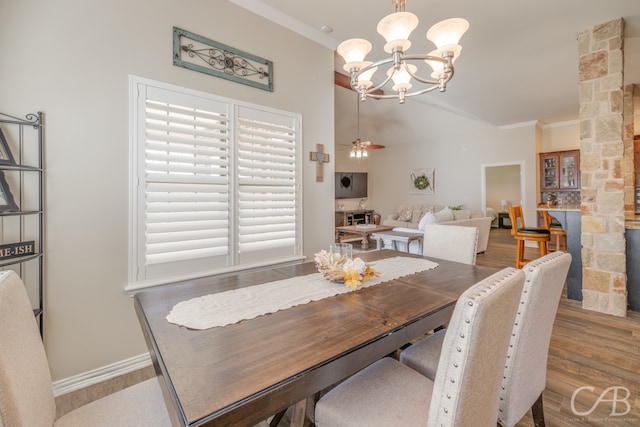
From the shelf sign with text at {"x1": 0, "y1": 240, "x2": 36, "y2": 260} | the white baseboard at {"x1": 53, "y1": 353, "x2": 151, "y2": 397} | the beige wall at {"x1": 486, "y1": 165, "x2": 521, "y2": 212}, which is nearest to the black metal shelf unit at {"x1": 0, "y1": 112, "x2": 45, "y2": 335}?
the shelf sign with text at {"x1": 0, "y1": 240, "x2": 36, "y2": 260}

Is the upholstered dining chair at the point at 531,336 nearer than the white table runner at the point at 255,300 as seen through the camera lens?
Yes

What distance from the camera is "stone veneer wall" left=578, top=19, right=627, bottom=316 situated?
9.07ft

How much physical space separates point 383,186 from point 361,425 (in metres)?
8.72

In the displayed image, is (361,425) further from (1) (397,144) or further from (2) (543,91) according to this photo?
(1) (397,144)

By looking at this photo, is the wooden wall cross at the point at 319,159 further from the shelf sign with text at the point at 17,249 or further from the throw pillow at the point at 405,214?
the throw pillow at the point at 405,214

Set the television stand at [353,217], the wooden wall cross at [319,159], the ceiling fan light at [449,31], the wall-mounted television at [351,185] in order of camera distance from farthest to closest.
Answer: the wall-mounted television at [351,185], the television stand at [353,217], the wooden wall cross at [319,159], the ceiling fan light at [449,31]

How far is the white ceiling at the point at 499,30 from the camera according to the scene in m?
2.52

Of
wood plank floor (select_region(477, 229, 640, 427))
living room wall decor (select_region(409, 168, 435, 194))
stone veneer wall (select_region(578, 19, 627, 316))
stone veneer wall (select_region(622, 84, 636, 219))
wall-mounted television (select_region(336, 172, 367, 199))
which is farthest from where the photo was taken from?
wall-mounted television (select_region(336, 172, 367, 199))

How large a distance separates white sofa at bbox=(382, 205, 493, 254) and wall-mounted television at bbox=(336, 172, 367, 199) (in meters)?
1.68

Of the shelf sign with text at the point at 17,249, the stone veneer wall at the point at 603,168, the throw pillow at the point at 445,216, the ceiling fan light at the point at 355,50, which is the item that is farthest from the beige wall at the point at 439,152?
the shelf sign with text at the point at 17,249

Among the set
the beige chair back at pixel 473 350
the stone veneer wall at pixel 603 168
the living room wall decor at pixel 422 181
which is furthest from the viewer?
the living room wall decor at pixel 422 181

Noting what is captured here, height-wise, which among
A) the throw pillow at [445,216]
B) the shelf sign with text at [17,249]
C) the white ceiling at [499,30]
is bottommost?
the shelf sign with text at [17,249]

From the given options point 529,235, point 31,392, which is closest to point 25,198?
point 31,392

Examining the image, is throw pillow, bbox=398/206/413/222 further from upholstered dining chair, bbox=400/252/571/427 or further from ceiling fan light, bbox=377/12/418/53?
upholstered dining chair, bbox=400/252/571/427
